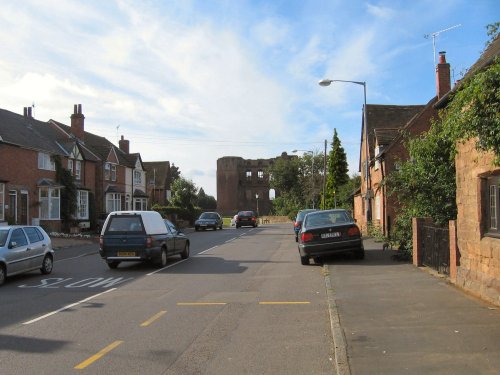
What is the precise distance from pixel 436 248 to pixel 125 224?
8.98 metres

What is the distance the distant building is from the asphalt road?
285ft

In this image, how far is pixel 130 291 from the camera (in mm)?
11531

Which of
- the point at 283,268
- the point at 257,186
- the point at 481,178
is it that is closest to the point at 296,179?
the point at 257,186

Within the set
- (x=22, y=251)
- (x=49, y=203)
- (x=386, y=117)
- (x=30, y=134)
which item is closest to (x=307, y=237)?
(x=22, y=251)

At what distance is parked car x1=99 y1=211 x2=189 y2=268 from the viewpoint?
1555 centimetres

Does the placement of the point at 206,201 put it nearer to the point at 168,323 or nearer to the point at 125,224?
the point at 125,224

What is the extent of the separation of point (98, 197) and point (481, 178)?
41.7 meters

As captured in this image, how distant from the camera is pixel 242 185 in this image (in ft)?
338

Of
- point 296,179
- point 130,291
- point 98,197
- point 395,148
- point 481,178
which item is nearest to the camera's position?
point 481,178

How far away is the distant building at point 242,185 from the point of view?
102 m

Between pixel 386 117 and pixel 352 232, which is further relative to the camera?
pixel 386 117

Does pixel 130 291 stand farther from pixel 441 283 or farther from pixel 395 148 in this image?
pixel 395 148

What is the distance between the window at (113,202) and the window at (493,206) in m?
42.2

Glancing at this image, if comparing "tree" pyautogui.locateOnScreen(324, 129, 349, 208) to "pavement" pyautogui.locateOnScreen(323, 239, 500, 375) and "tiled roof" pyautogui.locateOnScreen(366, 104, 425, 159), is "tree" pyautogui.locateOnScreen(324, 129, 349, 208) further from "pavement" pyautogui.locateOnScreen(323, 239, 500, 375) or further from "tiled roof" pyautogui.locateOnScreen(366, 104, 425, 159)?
"pavement" pyautogui.locateOnScreen(323, 239, 500, 375)
